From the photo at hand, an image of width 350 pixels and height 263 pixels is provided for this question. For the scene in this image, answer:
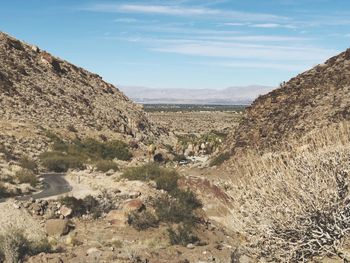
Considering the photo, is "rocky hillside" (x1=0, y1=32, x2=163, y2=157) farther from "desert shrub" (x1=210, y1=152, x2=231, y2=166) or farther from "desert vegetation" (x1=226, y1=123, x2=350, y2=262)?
"desert vegetation" (x1=226, y1=123, x2=350, y2=262)

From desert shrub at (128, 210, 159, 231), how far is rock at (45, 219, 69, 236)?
2534 mm

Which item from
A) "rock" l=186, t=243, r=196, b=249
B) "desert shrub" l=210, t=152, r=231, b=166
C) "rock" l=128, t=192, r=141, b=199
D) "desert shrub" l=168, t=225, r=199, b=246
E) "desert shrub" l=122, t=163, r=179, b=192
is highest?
"desert shrub" l=210, t=152, r=231, b=166

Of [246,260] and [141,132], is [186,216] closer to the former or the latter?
[246,260]

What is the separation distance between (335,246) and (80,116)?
50.1 metres

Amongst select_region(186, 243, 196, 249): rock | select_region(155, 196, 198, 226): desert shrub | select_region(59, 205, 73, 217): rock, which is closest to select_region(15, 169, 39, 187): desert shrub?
select_region(59, 205, 73, 217): rock

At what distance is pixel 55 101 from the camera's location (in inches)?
2331

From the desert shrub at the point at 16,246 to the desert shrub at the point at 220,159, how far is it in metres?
14.8

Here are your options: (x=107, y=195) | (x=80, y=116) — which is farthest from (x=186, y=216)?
(x=80, y=116)

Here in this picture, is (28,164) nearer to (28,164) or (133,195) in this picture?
(28,164)

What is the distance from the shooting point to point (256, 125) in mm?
31031

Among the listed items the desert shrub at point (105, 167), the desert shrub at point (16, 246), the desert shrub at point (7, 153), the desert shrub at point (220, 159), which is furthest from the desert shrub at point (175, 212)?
the desert shrub at point (7, 153)

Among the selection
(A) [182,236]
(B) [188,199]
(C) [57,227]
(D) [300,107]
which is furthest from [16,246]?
(D) [300,107]

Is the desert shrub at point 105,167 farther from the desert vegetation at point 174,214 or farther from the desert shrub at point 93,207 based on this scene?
the desert shrub at point 93,207

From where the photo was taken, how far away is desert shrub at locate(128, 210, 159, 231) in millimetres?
20016
